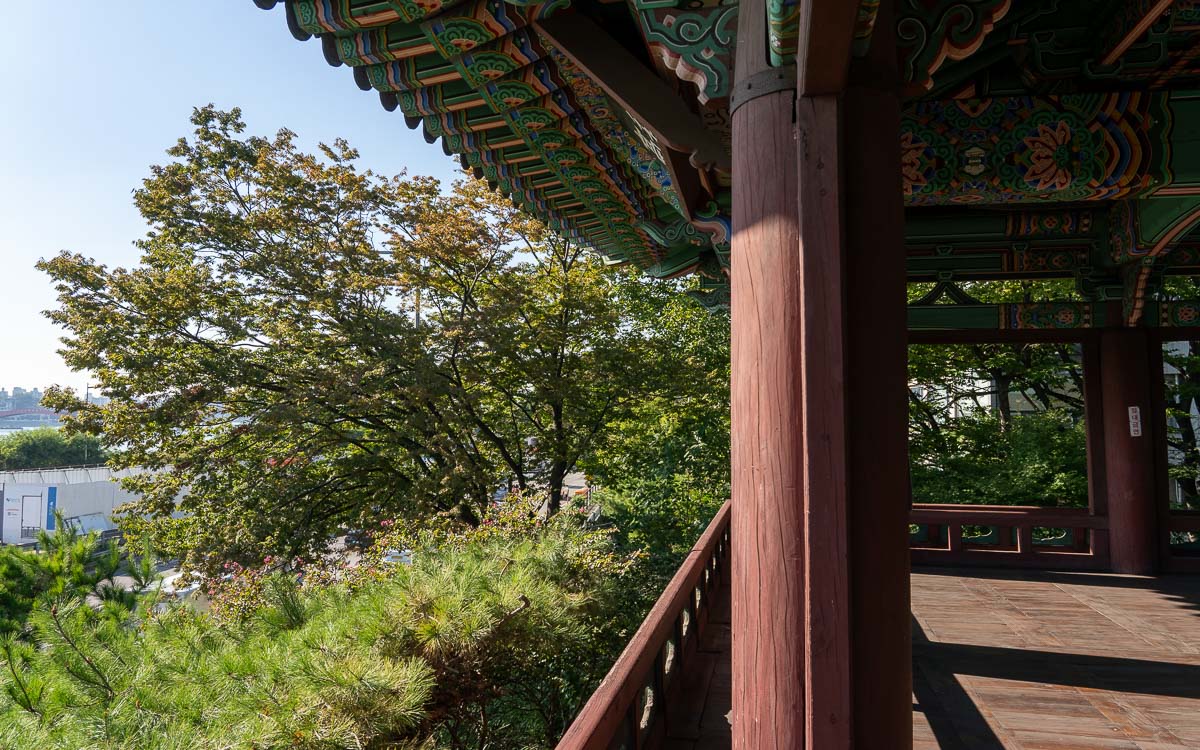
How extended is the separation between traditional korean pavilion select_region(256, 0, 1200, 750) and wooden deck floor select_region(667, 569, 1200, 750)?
2cm

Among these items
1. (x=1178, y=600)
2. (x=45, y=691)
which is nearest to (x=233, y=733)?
(x=45, y=691)

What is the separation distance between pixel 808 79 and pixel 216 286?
9.63m

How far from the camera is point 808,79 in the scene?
1.36 m

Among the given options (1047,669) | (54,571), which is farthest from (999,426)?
(54,571)

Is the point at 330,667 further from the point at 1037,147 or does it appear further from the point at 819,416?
the point at 1037,147

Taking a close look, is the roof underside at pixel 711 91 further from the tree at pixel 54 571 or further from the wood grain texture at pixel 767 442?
the tree at pixel 54 571

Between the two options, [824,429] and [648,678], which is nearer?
[824,429]

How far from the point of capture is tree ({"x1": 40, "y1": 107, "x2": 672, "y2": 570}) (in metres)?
8.52

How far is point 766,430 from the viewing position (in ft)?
4.52

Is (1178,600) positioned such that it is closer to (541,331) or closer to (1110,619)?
(1110,619)

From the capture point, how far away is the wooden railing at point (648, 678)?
4.83ft

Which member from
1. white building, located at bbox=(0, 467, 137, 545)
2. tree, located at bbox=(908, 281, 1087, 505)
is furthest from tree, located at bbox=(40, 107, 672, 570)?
white building, located at bbox=(0, 467, 137, 545)

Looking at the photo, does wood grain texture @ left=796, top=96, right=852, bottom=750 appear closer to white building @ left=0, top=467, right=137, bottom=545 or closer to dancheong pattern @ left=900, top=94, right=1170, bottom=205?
dancheong pattern @ left=900, top=94, right=1170, bottom=205

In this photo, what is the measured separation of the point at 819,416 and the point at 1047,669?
9.45 feet
